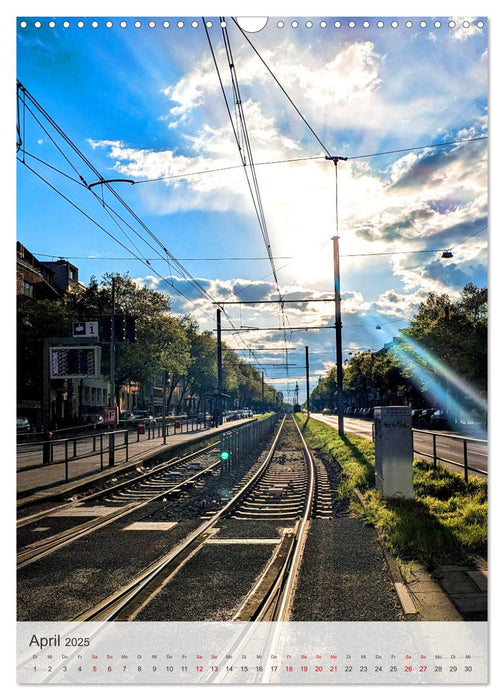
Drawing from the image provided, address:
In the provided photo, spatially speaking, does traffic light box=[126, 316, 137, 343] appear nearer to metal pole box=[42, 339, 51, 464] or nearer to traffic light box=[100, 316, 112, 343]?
traffic light box=[100, 316, 112, 343]

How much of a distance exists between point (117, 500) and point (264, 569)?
6502 millimetres

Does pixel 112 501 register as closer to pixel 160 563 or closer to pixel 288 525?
pixel 288 525

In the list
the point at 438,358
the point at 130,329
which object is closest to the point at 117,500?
Answer: the point at 130,329

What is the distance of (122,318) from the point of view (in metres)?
16.9

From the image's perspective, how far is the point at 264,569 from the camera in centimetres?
566

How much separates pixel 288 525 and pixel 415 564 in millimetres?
2907

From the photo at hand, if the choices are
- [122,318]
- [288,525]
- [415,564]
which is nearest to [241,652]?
[415,564]

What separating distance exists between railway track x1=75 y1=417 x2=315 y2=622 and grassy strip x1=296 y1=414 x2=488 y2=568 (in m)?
1.05

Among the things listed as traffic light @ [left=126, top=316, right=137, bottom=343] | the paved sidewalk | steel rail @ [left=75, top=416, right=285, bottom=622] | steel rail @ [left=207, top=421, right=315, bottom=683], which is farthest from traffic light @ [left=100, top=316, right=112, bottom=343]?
steel rail @ [left=207, top=421, right=315, bottom=683]

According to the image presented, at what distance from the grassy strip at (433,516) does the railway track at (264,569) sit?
1.05m

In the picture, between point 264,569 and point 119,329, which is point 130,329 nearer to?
point 119,329

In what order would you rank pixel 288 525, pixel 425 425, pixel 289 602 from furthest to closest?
pixel 425 425
pixel 288 525
pixel 289 602

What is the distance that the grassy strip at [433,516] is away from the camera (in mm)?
5785

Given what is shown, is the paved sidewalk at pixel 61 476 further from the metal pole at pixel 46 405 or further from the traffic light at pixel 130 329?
the traffic light at pixel 130 329
